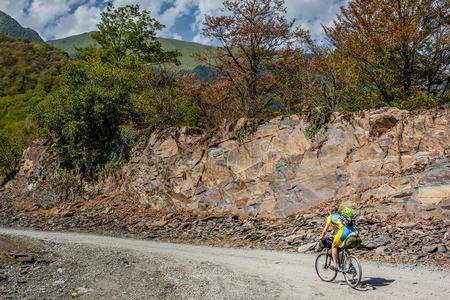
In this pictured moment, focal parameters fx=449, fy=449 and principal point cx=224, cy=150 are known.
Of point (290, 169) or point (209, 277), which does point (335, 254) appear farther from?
point (290, 169)

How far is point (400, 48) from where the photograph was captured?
21391 millimetres

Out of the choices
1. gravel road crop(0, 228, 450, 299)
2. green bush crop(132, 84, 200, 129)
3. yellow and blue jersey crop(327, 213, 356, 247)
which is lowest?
gravel road crop(0, 228, 450, 299)

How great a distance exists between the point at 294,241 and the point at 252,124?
841 cm

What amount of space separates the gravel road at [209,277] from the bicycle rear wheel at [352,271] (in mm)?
200

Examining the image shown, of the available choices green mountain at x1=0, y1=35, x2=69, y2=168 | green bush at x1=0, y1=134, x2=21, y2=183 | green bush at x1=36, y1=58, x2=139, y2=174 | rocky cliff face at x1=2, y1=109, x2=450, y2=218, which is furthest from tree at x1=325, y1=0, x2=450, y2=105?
green mountain at x1=0, y1=35, x2=69, y2=168

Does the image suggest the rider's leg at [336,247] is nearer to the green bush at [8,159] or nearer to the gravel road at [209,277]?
the gravel road at [209,277]

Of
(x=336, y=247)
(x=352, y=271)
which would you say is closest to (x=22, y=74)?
(x=336, y=247)

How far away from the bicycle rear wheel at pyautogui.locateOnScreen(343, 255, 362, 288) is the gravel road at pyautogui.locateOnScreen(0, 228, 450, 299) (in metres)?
0.20

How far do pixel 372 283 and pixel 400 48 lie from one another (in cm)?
1362

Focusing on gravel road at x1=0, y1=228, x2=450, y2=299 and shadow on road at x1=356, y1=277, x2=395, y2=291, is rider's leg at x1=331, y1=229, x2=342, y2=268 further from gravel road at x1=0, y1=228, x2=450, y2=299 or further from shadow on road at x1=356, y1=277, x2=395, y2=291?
shadow on road at x1=356, y1=277, x2=395, y2=291

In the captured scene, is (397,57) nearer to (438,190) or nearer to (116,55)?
(438,190)

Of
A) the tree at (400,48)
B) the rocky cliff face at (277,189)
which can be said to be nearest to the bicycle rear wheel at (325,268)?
the rocky cliff face at (277,189)

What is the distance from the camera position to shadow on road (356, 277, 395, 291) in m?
11.1

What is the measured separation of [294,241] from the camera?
18062 mm
